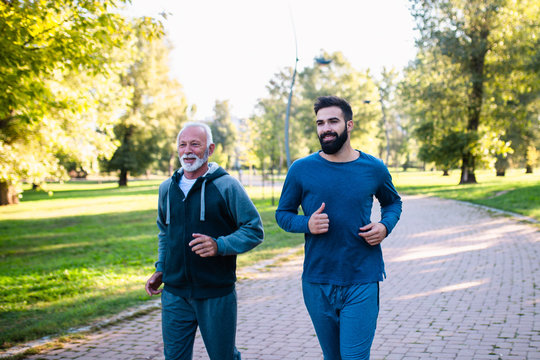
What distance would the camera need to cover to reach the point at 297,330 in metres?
5.94

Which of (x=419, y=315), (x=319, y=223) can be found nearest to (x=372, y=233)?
(x=319, y=223)

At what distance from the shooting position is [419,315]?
20.9 ft

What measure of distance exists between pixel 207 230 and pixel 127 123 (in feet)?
153

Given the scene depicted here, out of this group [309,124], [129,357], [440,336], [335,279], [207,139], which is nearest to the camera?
[335,279]

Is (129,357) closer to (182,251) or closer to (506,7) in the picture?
(182,251)

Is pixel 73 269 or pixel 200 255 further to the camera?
pixel 73 269

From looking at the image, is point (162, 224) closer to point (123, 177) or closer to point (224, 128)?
point (123, 177)

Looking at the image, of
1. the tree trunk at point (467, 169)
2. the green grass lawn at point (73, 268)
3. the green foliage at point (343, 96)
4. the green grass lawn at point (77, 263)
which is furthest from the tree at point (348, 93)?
the green grass lawn at point (73, 268)

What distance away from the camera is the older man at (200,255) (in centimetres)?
319

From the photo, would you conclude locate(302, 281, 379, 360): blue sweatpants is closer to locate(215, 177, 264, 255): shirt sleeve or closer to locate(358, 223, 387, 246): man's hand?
locate(358, 223, 387, 246): man's hand

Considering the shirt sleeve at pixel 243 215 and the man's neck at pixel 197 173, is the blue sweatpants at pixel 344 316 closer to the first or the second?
the shirt sleeve at pixel 243 215

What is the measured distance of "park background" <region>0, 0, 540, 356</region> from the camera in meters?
8.21

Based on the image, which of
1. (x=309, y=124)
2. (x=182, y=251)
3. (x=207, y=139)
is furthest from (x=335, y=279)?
(x=309, y=124)

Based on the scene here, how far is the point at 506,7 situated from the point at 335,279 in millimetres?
30432
